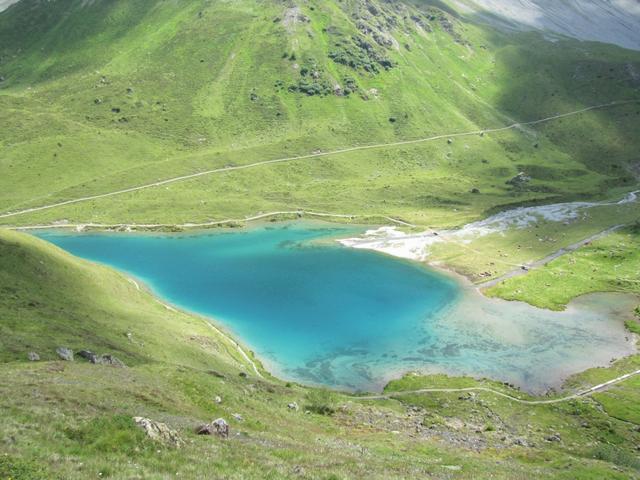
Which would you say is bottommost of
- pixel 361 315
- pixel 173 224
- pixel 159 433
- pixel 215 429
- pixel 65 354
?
pixel 173 224

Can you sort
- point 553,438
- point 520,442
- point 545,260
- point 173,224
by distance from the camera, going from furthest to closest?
point 173,224 < point 545,260 < point 553,438 < point 520,442

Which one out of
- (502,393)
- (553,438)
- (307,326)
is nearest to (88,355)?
(307,326)

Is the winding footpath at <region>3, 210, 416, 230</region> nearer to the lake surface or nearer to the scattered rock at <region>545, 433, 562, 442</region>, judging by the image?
the lake surface

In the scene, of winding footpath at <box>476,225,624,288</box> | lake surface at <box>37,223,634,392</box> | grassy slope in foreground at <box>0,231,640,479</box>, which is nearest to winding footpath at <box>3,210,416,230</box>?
lake surface at <box>37,223,634,392</box>

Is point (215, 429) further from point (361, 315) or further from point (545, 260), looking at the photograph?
point (545, 260)

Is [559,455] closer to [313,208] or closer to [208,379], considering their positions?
[208,379]

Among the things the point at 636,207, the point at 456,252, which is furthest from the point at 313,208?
the point at 636,207

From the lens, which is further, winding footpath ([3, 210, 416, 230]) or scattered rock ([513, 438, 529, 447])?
winding footpath ([3, 210, 416, 230])
